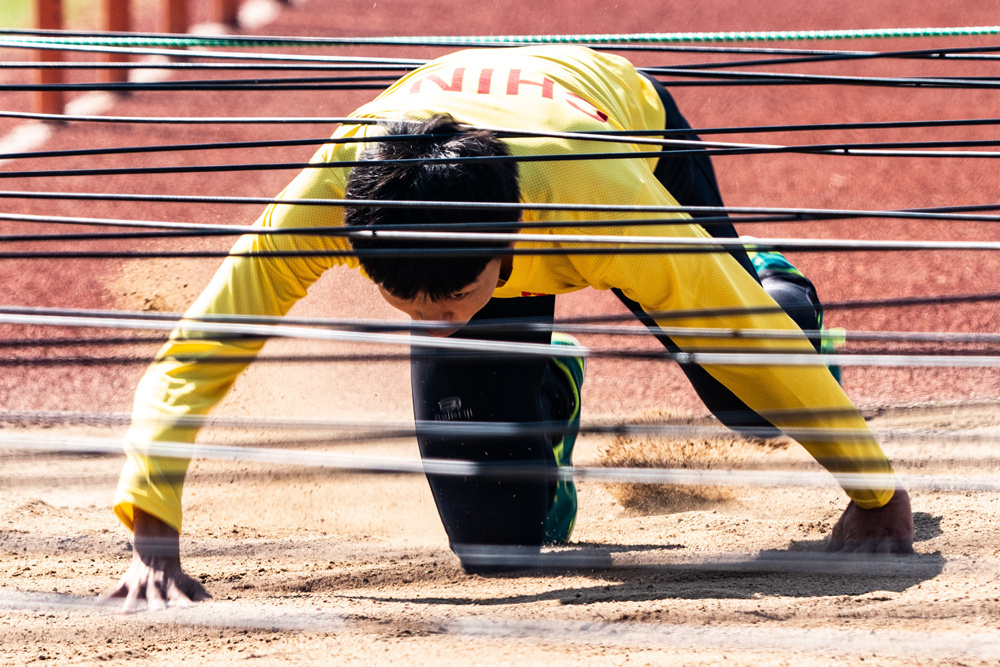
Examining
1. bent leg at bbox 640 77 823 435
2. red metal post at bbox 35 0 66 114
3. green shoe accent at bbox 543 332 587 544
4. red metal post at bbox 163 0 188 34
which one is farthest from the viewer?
red metal post at bbox 163 0 188 34

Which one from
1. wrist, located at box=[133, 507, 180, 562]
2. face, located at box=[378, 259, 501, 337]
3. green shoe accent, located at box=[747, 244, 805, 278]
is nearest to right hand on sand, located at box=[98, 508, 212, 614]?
wrist, located at box=[133, 507, 180, 562]

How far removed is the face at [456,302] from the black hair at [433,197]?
13mm

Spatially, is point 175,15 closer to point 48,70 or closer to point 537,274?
point 48,70

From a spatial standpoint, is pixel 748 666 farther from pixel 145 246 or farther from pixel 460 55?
pixel 145 246

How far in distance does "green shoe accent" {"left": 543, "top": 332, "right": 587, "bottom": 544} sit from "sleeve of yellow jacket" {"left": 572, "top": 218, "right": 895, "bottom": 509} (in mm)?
495

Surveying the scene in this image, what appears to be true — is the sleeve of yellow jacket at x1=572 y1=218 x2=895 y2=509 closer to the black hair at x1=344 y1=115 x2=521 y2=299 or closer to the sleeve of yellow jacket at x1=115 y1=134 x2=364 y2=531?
the black hair at x1=344 y1=115 x2=521 y2=299

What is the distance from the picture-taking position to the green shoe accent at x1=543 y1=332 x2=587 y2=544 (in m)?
2.00

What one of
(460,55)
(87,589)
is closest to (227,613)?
(87,589)

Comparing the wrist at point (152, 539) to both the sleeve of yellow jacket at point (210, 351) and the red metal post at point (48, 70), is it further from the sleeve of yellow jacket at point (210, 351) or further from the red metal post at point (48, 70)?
the red metal post at point (48, 70)

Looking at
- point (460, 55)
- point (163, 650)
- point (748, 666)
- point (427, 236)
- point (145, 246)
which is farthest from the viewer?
point (145, 246)

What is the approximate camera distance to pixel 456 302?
4.65 feet

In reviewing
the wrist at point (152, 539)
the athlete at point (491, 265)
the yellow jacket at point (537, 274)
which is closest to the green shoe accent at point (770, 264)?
the athlete at point (491, 265)

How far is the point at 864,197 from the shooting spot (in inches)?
148

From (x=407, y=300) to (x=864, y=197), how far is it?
2864 mm
